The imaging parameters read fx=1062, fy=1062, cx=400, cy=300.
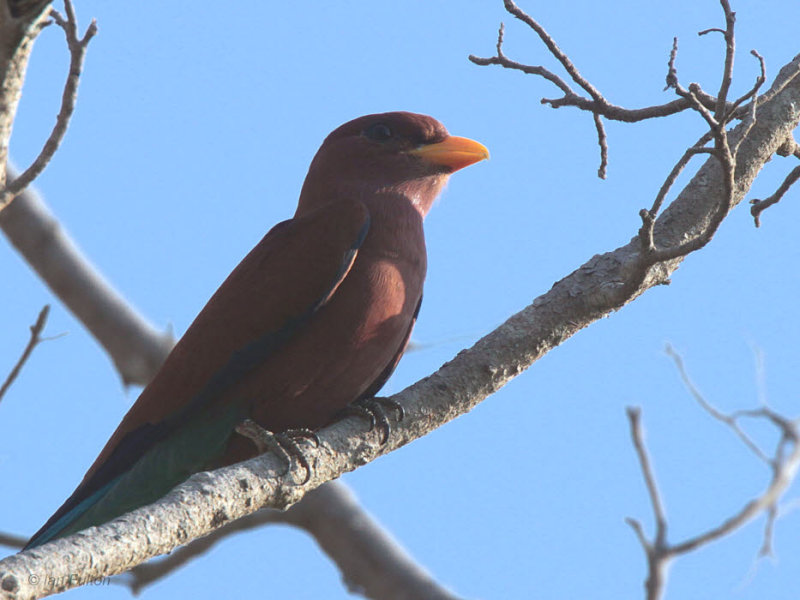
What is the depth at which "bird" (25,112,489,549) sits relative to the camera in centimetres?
414

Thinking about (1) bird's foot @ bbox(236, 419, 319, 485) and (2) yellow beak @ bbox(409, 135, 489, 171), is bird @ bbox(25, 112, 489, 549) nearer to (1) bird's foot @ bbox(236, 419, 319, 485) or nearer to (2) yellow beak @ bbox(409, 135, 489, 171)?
(1) bird's foot @ bbox(236, 419, 319, 485)

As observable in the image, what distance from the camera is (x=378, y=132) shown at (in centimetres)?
526

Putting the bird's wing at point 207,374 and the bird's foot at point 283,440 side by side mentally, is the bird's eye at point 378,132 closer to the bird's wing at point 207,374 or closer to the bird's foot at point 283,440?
the bird's wing at point 207,374

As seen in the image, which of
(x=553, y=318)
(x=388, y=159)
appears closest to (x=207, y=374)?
(x=553, y=318)

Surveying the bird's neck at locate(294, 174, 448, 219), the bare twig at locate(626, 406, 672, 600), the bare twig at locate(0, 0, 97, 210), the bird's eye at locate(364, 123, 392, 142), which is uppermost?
the bird's eye at locate(364, 123, 392, 142)

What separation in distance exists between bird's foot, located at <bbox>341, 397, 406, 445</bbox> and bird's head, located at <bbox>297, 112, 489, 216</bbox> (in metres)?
1.14

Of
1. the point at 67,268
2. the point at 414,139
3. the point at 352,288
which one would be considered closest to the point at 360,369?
the point at 352,288

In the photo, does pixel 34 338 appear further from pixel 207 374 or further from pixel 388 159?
pixel 388 159

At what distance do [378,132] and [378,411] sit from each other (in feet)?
5.71

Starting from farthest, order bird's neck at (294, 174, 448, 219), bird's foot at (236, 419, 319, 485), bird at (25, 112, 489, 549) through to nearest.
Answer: bird's neck at (294, 174, 448, 219) → bird at (25, 112, 489, 549) → bird's foot at (236, 419, 319, 485)

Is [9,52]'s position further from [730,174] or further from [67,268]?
[67,268]

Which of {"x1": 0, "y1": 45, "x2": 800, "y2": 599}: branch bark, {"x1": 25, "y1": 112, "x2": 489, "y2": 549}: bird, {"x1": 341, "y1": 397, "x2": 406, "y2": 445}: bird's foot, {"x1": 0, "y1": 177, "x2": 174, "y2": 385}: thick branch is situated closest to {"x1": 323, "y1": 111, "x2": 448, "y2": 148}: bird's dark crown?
{"x1": 25, "y1": 112, "x2": 489, "y2": 549}: bird

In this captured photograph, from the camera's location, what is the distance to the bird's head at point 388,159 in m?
5.00

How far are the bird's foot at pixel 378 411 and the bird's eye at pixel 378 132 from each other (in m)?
1.58
